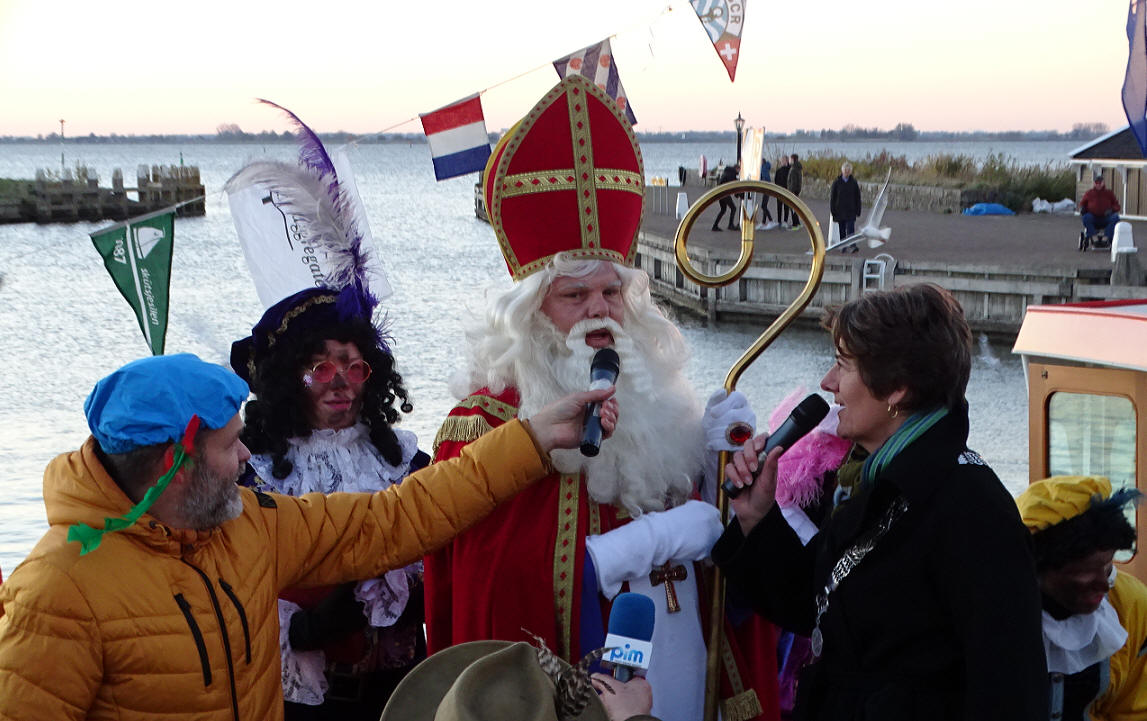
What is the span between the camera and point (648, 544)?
8.72ft

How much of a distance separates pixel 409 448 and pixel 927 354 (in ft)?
5.70

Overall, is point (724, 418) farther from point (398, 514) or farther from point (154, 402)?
point (154, 402)

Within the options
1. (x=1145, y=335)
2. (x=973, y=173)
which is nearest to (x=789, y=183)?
(x=973, y=173)

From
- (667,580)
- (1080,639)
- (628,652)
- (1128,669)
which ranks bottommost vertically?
(1128,669)

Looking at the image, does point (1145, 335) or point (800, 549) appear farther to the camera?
point (1145, 335)

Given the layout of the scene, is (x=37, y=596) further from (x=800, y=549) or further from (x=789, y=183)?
(x=789, y=183)

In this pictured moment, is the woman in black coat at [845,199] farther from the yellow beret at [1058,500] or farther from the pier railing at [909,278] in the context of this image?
the yellow beret at [1058,500]

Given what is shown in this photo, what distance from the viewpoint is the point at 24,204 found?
1351 inches

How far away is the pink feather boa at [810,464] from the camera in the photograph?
3342mm

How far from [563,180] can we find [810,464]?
3.70ft

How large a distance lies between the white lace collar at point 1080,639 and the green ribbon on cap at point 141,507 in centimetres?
201

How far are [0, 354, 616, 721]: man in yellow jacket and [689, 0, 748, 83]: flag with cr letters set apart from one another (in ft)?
18.6

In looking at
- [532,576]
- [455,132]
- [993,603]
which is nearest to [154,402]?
[532,576]

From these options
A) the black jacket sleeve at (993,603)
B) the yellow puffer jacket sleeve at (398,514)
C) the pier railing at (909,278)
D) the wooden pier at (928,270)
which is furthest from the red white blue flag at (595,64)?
the pier railing at (909,278)
